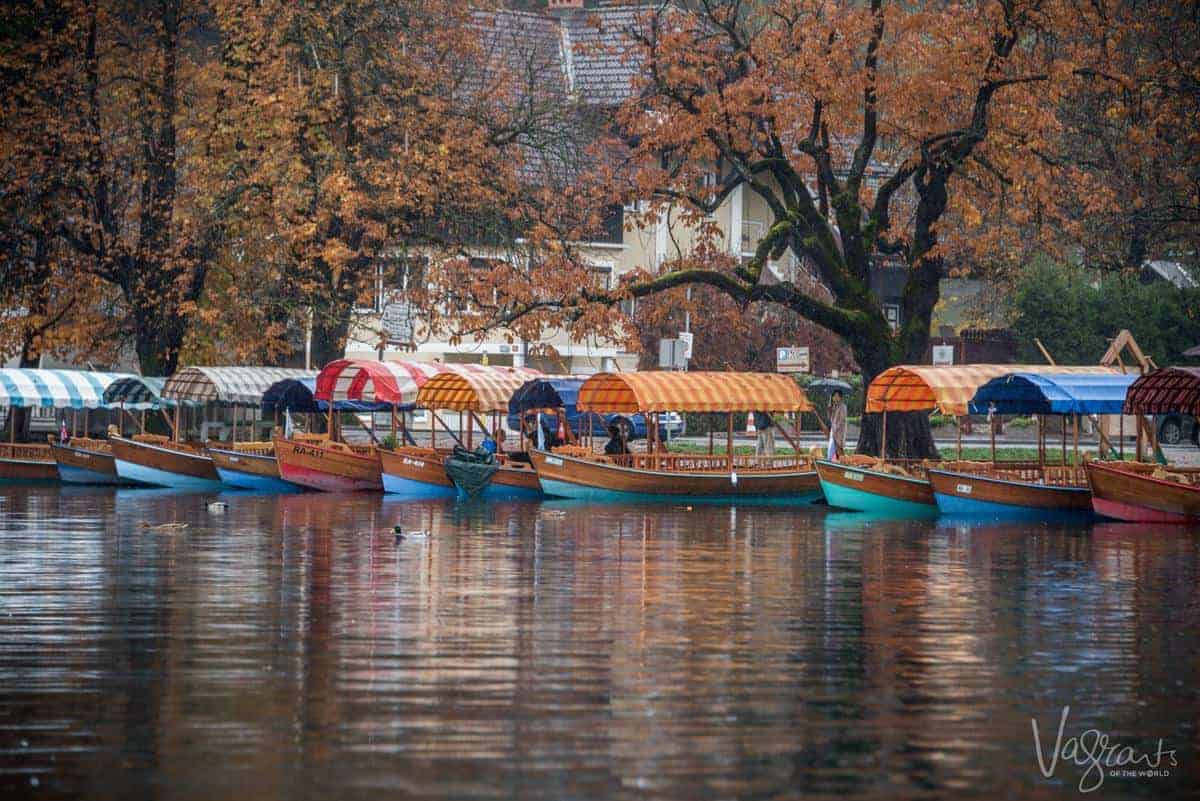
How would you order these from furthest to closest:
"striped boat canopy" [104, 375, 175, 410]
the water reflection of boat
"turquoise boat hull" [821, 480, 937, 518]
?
"striped boat canopy" [104, 375, 175, 410], "turquoise boat hull" [821, 480, 937, 518], the water reflection of boat

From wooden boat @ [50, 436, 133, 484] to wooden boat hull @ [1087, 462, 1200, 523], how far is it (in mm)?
25289

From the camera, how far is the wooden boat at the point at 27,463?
5303 cm

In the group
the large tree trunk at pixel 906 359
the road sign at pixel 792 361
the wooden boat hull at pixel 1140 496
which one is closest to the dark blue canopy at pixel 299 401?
the road sign at pixel 792 361

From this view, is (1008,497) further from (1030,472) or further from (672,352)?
(672,352)

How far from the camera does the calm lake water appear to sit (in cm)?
1141

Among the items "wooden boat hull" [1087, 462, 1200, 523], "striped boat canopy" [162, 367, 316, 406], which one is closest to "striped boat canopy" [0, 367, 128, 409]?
"striped boat canopy" [162, 367, 316, 406]

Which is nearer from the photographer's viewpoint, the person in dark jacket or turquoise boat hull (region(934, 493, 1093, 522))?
turquoise boat hull (region(934, 493, 1093, 522))

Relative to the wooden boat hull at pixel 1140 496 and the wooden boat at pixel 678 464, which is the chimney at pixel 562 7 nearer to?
the wooden boat at pixel 678 464

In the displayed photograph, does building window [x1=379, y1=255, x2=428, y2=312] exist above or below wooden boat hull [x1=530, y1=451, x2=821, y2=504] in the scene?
above

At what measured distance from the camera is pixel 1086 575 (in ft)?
84.6

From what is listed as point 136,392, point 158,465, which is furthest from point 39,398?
point 158,465

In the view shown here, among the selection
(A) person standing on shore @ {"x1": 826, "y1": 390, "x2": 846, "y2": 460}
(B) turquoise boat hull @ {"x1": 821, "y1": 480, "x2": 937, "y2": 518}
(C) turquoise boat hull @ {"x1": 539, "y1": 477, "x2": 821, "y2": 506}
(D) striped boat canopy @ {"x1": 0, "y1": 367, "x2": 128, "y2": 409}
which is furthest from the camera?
(D) striped boat canopy @ {"x1": 0, "y1": 367, "x2": 128, "y2": 409}

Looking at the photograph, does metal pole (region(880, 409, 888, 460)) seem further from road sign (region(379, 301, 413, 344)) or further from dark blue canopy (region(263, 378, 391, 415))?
dark blue canopy (region(263, 378, 391, 415))

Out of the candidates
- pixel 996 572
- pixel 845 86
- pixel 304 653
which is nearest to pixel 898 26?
pixel 845 86
